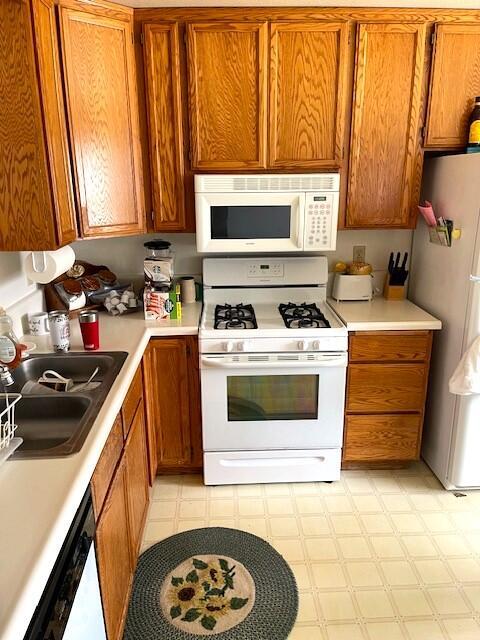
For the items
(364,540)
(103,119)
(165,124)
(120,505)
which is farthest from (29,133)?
(364,540)

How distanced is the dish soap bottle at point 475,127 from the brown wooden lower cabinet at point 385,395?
0.96 m

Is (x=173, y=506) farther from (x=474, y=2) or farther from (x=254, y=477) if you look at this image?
(x=474, y=2)

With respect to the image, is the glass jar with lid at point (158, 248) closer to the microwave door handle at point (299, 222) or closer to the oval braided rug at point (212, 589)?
the microwave door handle at point (299, 222)

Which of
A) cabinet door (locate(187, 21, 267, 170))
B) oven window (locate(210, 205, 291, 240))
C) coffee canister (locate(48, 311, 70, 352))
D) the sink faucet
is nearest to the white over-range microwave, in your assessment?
oven window (locate(210, 205, 291, 240))

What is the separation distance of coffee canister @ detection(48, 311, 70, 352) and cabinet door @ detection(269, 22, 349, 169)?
126 centimetres

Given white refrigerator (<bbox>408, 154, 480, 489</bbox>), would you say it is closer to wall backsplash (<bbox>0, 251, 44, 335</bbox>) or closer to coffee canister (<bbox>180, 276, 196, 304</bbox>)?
coffee canister (<bbox>180, 276, 196, 304</bbox>)

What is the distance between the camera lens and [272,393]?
241cm

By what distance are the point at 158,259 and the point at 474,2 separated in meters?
1.94

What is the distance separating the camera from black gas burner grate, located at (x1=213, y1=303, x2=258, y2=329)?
2389 mm

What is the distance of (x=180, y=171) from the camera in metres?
2.40

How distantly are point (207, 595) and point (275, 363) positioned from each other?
3.34 feet

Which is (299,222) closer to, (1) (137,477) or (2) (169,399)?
(2) (169,399)

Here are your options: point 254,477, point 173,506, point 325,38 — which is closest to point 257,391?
point 254,477

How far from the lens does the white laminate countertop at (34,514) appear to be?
814 mm
